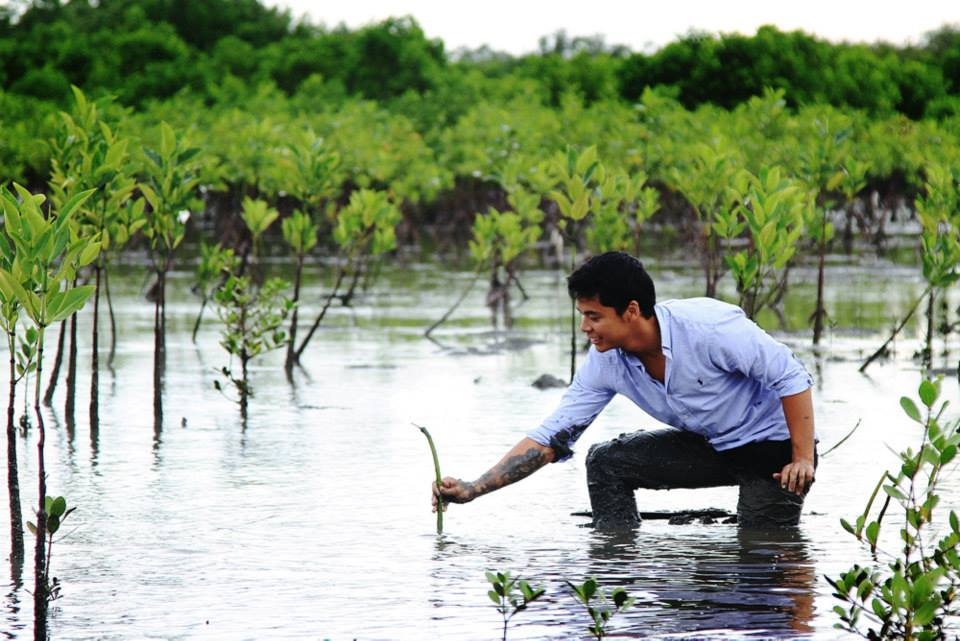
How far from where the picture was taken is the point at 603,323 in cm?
505

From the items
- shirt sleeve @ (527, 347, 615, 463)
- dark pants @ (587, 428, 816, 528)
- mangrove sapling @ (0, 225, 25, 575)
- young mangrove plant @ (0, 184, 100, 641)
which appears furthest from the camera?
dark pants @ (587, 428, 816, 528)

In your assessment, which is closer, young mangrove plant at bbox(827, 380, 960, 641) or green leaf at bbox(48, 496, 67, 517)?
young mangrove plant at bbox(827, 380, 960, 641)

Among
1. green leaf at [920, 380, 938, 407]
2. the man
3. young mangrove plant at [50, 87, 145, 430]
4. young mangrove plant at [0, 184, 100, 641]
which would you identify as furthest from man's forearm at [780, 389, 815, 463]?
young mangrove plant at [50, 87, 145, 430]

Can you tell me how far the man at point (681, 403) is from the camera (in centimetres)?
508

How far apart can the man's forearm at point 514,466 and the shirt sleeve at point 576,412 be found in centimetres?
3

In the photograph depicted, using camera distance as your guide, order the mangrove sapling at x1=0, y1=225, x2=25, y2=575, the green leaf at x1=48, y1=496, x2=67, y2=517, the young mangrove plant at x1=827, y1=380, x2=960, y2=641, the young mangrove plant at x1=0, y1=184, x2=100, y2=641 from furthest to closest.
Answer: the mangrove sapling at x1=0, y1=225, x2=25, y2=575, the young mangrove plant at x1=0, y1=184, x2=100, y2=641, the green leaf at x1=48, y1=496, x2=67, y2=517, the young mangrove plant at x1=827, y1=380, x2=960, y2=641

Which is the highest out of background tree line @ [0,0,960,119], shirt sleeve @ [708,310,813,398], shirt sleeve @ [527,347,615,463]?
background tree line @ [0,0,960,119]

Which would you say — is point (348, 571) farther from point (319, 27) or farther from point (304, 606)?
point (319, 27)

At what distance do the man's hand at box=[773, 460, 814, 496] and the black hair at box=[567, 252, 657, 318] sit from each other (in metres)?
0.71

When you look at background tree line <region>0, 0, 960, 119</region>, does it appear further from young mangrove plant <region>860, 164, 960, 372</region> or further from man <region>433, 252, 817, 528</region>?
man <region>433, 252, 817, 528</region>

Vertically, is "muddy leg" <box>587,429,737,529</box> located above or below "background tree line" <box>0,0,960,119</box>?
below

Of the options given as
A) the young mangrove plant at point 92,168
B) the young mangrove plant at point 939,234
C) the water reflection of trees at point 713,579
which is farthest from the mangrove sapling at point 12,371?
the young mangrove plant at point 939,234

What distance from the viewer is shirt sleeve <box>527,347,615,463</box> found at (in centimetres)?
536

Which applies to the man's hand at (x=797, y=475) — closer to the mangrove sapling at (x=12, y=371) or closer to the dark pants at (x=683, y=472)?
the dark pants at (x=683, y=472)
